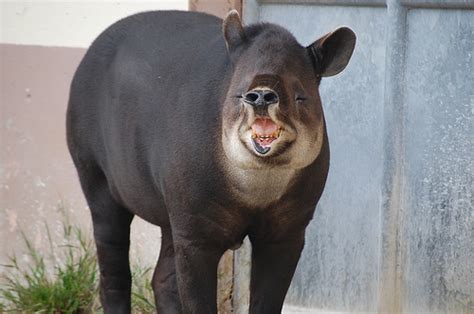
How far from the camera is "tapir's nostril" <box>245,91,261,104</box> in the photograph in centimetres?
451

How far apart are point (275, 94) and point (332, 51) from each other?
0.53 metres

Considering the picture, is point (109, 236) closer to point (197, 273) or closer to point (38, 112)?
point (197, 273)

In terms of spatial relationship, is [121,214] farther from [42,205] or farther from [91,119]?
[42,205]

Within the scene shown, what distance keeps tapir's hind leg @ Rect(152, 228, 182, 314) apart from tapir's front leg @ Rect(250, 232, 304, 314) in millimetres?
709

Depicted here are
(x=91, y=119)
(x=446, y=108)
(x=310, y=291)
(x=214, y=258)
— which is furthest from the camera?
(x=310, y=291)

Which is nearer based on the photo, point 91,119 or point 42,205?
point 91,119

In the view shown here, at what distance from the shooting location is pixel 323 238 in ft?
22.2

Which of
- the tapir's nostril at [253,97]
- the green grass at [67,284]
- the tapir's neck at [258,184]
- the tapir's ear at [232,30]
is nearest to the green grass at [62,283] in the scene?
the green grass at [67,284]

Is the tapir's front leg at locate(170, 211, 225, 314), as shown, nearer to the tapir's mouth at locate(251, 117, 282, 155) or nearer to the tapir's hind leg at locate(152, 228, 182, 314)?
the tapir's mouth at locate(251, 117, 282, 155)

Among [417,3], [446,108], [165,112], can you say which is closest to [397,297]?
[446,108]

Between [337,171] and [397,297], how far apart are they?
0.71 m

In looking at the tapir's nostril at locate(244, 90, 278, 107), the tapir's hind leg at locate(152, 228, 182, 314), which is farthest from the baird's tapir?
the tapir's hind leg at locate(152, 228, 182, 314)

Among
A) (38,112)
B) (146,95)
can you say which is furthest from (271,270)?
(38,112)

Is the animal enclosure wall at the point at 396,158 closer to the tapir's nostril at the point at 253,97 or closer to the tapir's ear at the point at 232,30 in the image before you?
the tapir's ear at the point at 232,30
